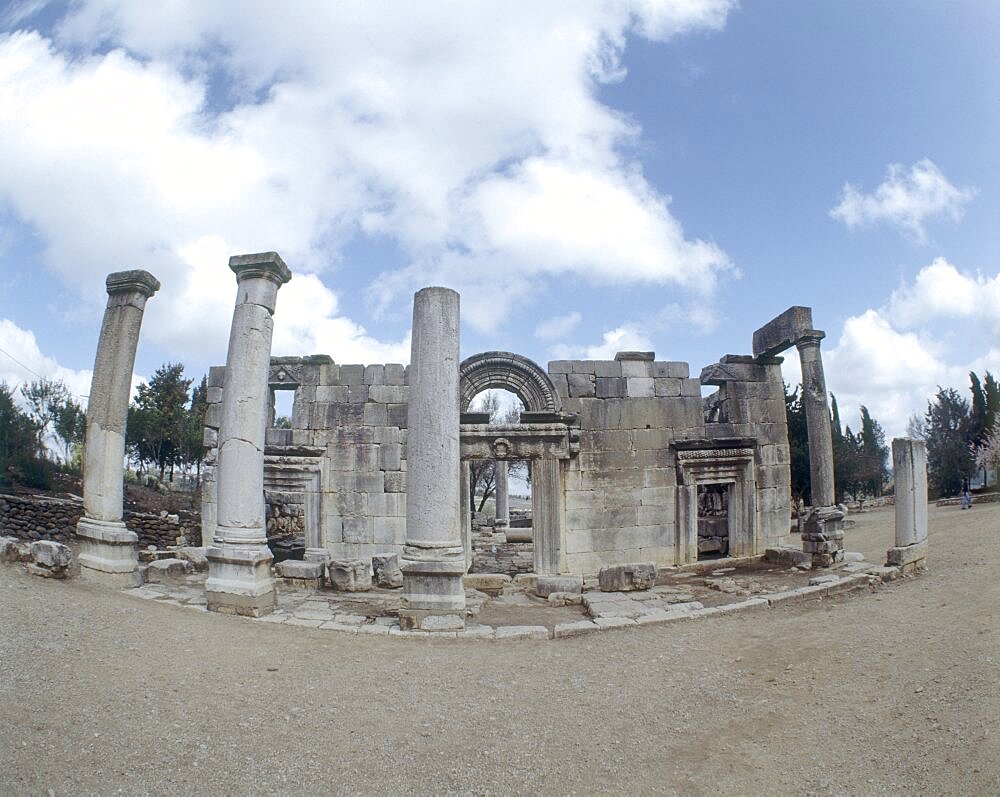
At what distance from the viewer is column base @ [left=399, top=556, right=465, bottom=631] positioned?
7055 mm

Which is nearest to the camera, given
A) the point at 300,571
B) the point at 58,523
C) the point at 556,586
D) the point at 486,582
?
the point at 556,586

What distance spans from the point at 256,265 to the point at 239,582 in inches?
169

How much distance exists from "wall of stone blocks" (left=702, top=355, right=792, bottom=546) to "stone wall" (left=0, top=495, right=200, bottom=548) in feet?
51.0

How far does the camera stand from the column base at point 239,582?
7.31m

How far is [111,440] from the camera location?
877 centimetres

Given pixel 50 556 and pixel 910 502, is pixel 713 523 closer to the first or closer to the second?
pixel 910 502

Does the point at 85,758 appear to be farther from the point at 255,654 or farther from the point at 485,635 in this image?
the point at 485,635

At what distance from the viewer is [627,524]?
39.8 feet

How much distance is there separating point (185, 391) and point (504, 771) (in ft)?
114

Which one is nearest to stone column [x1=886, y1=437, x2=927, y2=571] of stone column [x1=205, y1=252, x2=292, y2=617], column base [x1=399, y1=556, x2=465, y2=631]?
column base [x1=399, y1=556, x2=465, y2=631]

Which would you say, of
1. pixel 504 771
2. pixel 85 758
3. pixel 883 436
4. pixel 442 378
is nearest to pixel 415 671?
A: pixel 504 771

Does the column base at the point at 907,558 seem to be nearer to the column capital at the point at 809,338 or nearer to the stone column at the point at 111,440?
the column capital at the point at 809,338

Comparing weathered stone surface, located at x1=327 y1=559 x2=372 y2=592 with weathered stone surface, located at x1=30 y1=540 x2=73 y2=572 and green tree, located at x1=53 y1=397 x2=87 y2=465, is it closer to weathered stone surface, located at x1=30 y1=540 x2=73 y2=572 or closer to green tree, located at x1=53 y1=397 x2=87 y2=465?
weathered stone surface, located at x1=30 y1=540 x2=73 y2=572

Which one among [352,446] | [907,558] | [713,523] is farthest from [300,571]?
[713,523]
